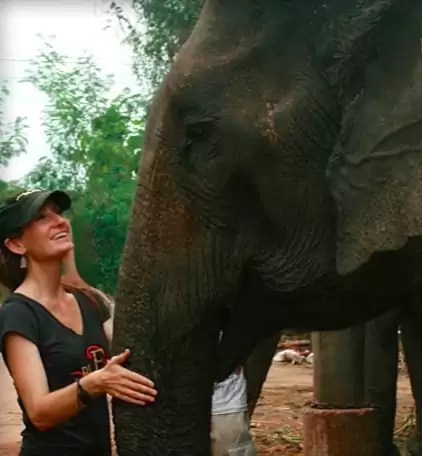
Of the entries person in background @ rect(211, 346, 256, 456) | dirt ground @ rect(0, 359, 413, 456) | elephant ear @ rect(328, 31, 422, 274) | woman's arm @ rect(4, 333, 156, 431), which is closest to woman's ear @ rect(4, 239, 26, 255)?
woman's arm @ rect(4, 333, 156, 431)

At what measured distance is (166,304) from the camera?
2631mm

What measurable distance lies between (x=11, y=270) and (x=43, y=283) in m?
0.17

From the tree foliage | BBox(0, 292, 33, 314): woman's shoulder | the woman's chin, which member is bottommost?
BBox(0, 292, 33, 314): woman's shoulder

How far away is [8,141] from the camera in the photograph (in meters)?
11.4

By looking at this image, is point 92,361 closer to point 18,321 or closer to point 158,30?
point 18,321

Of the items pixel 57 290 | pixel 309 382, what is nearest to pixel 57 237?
pixel 57 290

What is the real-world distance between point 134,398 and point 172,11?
261 inches

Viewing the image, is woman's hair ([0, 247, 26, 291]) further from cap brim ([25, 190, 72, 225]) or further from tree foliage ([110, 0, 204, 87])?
tree foliage ([110, 0, 204, 87])

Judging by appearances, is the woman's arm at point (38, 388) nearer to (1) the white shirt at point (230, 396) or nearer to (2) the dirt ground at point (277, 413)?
(1) the white shirt at point (230, 396)

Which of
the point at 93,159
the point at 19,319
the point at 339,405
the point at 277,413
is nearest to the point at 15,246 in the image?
the point at 19,319

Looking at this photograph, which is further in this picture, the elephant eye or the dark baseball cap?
the dark baseball cap

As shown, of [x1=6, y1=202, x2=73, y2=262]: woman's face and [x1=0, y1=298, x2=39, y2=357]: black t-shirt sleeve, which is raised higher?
[x1=6, y1=202, x2=73, y2=262]: woman's face

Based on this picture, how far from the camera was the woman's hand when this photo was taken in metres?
2.62

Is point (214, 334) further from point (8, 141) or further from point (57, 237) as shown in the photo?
point (8, 141)
